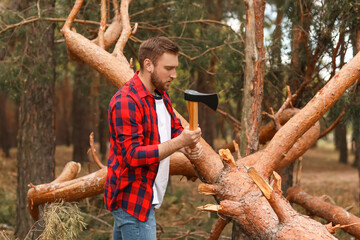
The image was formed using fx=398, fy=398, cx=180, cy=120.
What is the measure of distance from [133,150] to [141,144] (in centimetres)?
7

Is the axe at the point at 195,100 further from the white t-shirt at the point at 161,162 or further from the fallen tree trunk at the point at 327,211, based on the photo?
the fallen tree trunk at the point at 327,211

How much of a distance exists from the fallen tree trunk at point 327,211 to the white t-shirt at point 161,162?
2.22 meters

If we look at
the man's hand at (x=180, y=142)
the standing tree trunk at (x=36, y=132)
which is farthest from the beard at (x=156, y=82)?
the standing tree trunk at (x=36, y=132)

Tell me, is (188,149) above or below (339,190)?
above

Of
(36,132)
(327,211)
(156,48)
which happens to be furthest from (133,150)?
(36,132)

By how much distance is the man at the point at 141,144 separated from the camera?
2.28 m

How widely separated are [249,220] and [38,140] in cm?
433

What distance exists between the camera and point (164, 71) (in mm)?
2441

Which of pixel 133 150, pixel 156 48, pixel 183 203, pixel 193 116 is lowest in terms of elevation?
pixel 183 203

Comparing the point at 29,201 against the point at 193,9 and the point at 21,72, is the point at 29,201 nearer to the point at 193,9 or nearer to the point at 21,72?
the point at 21,72

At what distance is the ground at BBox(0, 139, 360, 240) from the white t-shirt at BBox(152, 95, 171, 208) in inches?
67.3

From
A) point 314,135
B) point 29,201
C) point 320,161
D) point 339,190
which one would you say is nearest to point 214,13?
point 339,190

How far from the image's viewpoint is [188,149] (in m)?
2.75

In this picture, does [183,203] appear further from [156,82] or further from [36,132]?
[156,82]
